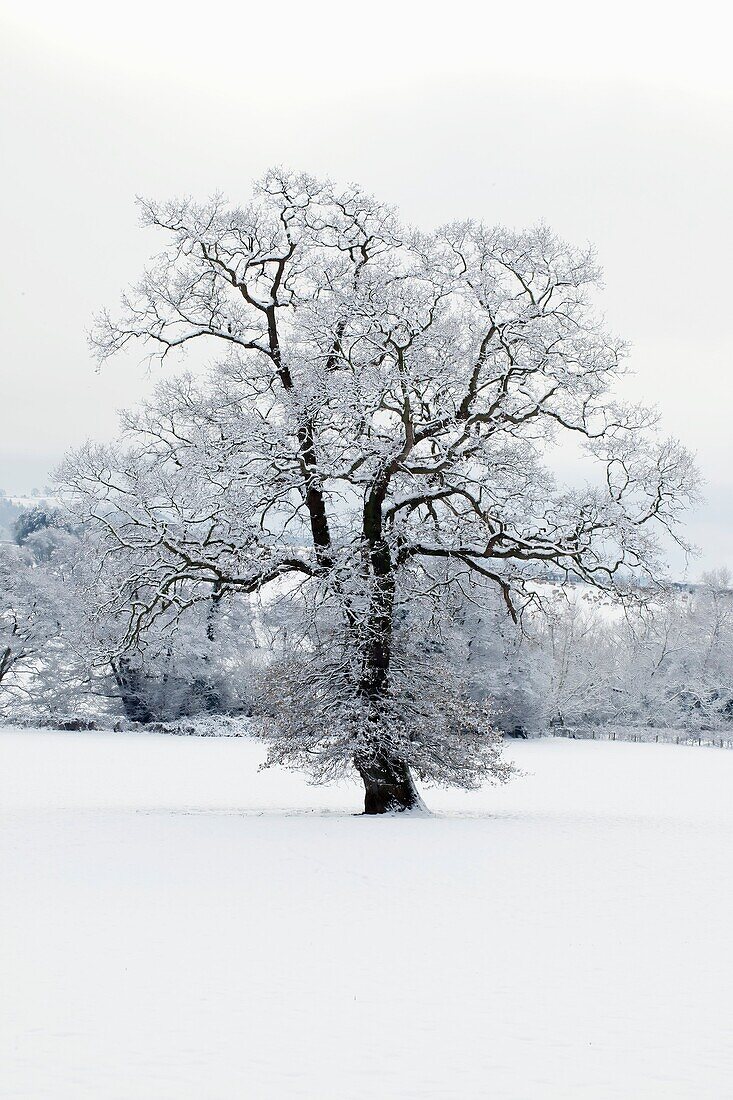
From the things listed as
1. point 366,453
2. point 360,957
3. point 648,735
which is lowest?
point 360,957

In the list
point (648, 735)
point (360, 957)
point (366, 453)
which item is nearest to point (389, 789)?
point (366, 453)

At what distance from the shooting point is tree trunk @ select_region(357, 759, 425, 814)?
2105 centimetres

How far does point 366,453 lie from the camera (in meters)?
19.7

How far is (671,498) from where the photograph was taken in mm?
20219

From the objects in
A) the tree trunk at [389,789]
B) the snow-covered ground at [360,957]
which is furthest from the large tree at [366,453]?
the snow-covered ground at [360,957]

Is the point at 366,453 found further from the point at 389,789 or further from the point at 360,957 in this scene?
the point at 360,957

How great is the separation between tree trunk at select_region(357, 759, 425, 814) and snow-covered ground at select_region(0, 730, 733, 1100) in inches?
33.2

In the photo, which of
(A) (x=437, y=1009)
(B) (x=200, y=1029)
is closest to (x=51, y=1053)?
(B) (x=200, y=1029)

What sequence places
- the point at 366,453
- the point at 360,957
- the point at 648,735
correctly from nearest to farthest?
the point at 360,957
the point at 366,453
the point at 648,735

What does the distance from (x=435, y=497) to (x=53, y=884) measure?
33.8 ft

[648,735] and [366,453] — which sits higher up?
[366,453]

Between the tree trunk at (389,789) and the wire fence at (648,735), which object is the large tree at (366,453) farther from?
the wire fence at (648,735)

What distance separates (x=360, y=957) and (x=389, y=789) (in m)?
11.4

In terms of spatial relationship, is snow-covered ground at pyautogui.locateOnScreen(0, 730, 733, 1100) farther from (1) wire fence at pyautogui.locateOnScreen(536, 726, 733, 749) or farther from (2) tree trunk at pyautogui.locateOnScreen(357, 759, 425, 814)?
(1) wire fence at pyautogui.locateOnScreen(536, 726, 733, 749)
